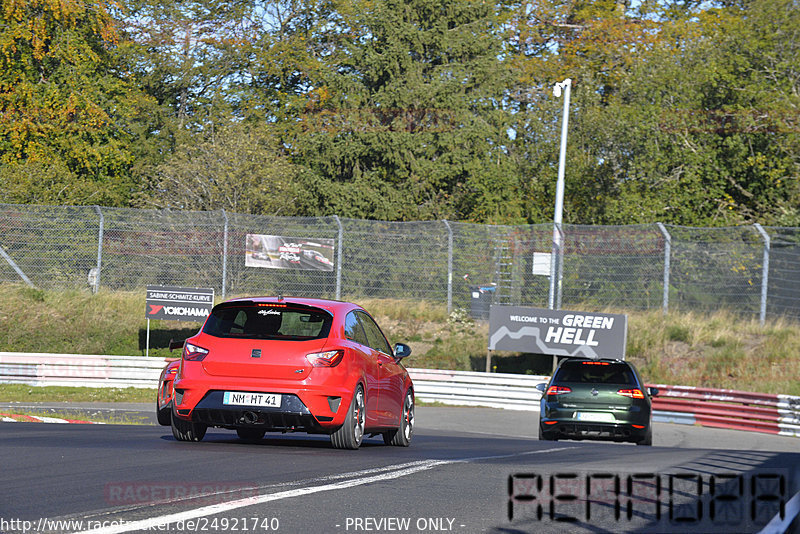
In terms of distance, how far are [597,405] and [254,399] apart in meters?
8.05

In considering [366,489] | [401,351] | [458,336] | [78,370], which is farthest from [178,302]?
[366,489]

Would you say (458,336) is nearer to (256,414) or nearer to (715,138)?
(715,138)

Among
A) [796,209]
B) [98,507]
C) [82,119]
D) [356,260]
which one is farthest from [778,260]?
[82,119]

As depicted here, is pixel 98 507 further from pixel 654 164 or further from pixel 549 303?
pixel 654 164

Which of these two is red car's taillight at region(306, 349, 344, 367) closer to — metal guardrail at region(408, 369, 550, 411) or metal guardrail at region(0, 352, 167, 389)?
metal guardrail at region(408, 369, 550, 411)

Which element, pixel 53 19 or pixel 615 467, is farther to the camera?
pixel 53 19

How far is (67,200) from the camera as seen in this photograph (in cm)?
3953

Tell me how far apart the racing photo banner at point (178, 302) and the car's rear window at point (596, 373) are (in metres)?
13.3

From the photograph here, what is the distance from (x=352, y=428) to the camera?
11.3 metres

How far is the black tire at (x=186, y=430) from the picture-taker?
1145 centimetres

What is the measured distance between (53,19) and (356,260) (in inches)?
806

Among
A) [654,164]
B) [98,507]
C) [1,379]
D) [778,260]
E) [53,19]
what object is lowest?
[1,379]

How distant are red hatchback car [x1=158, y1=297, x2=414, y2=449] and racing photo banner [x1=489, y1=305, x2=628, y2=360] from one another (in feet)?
53.2

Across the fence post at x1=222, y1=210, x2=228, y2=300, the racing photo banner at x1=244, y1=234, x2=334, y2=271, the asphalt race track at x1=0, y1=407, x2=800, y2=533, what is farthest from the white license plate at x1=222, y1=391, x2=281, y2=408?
the fence post at x1=222, y1=210, x2=228, y2=300
